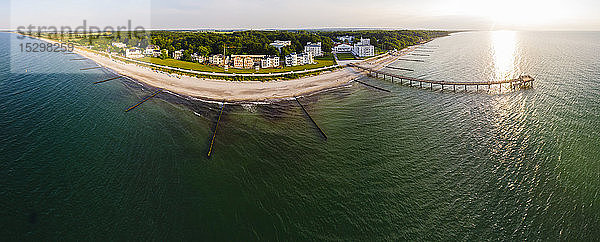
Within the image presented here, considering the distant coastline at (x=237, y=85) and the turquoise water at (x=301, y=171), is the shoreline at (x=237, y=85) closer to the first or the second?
the distant coastline at (x=237, y=85)

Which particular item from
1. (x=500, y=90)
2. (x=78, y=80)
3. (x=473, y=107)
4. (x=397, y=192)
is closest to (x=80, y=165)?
(x=397, y=192)

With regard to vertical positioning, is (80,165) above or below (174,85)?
below

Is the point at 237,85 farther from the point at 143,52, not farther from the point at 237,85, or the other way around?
the point at 143,52

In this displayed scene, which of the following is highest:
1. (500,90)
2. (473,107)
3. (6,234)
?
(500,90)

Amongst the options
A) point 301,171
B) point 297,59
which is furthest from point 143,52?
point 301,171

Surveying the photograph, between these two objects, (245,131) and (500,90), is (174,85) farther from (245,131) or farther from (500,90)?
(500,90)
